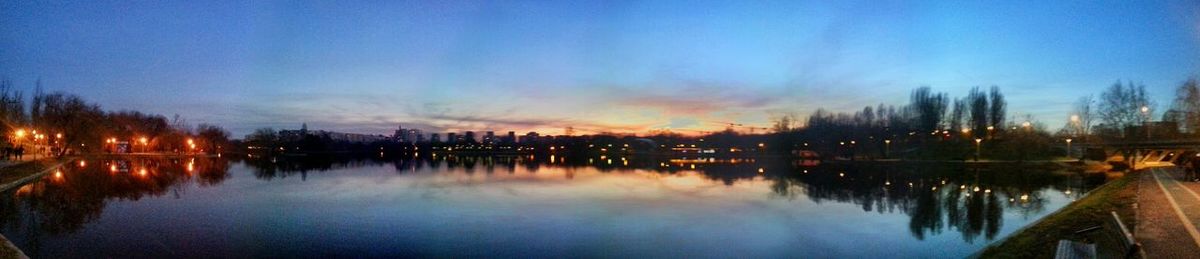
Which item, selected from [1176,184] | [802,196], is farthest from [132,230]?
[1176,184]

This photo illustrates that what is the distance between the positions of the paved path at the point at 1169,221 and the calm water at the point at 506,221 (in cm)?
308

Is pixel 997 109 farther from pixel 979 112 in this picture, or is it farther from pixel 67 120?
pixel 67 120

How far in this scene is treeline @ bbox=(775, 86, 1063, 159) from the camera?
7181cm

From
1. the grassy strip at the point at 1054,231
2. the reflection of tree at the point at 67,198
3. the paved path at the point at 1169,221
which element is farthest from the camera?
the reflection of tree at the point at 67,198

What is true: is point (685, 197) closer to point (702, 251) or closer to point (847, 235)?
point (847, 235)

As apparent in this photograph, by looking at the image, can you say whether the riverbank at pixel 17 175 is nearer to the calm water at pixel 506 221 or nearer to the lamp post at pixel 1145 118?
the calm water at pixel 506 221

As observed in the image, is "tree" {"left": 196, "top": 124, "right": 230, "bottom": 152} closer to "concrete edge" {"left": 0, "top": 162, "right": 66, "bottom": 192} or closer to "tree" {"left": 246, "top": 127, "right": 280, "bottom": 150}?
"tree" {"left": 246, "top": 127, "right": 280, "bottom": 150}

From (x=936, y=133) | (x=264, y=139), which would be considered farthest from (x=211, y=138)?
(x=936, y=133)

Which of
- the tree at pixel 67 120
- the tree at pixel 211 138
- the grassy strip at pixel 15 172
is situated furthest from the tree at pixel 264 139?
the grassy strip at pixel 15 172

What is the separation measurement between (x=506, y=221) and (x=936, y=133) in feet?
270

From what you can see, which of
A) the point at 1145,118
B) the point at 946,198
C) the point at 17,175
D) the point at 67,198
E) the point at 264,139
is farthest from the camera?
the point at 264,139

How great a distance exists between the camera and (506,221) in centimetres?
1848

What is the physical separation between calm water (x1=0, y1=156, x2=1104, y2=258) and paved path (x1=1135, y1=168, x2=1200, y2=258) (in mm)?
3077

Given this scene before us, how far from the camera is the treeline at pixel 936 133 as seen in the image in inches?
2827
